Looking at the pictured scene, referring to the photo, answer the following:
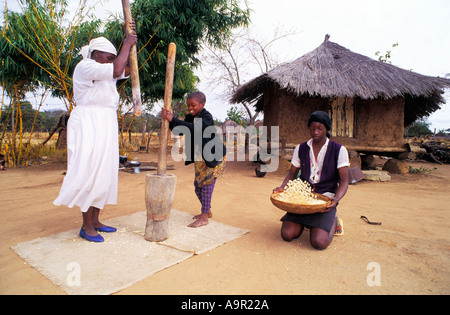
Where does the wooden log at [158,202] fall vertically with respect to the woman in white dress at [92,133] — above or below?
below

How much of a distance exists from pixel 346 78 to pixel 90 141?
6407 mm

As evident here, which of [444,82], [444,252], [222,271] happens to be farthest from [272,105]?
[222,271]

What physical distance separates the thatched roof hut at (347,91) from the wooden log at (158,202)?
481 centimetres

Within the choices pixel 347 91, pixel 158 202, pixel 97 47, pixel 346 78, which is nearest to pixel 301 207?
pixel 158 202

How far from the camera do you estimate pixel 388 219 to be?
3.69m

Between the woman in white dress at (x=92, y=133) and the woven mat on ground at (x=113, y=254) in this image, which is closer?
the woven mat on ground at (x=113, y=254)

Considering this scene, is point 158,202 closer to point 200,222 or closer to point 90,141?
point 200,222

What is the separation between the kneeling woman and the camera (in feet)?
8.67

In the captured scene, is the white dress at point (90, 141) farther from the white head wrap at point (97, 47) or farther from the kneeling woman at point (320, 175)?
the kneeling woman at point (320, 175)

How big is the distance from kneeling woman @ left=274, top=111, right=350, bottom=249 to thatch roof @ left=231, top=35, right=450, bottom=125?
13.0 feet

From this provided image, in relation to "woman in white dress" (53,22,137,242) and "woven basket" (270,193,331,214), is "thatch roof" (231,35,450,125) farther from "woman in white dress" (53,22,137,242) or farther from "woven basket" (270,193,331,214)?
"woman in white dress" (53,22,137,242)

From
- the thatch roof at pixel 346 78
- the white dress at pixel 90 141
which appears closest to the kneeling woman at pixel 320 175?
the white dress at pixel 90 141

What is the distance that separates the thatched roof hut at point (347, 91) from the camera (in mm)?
6770
